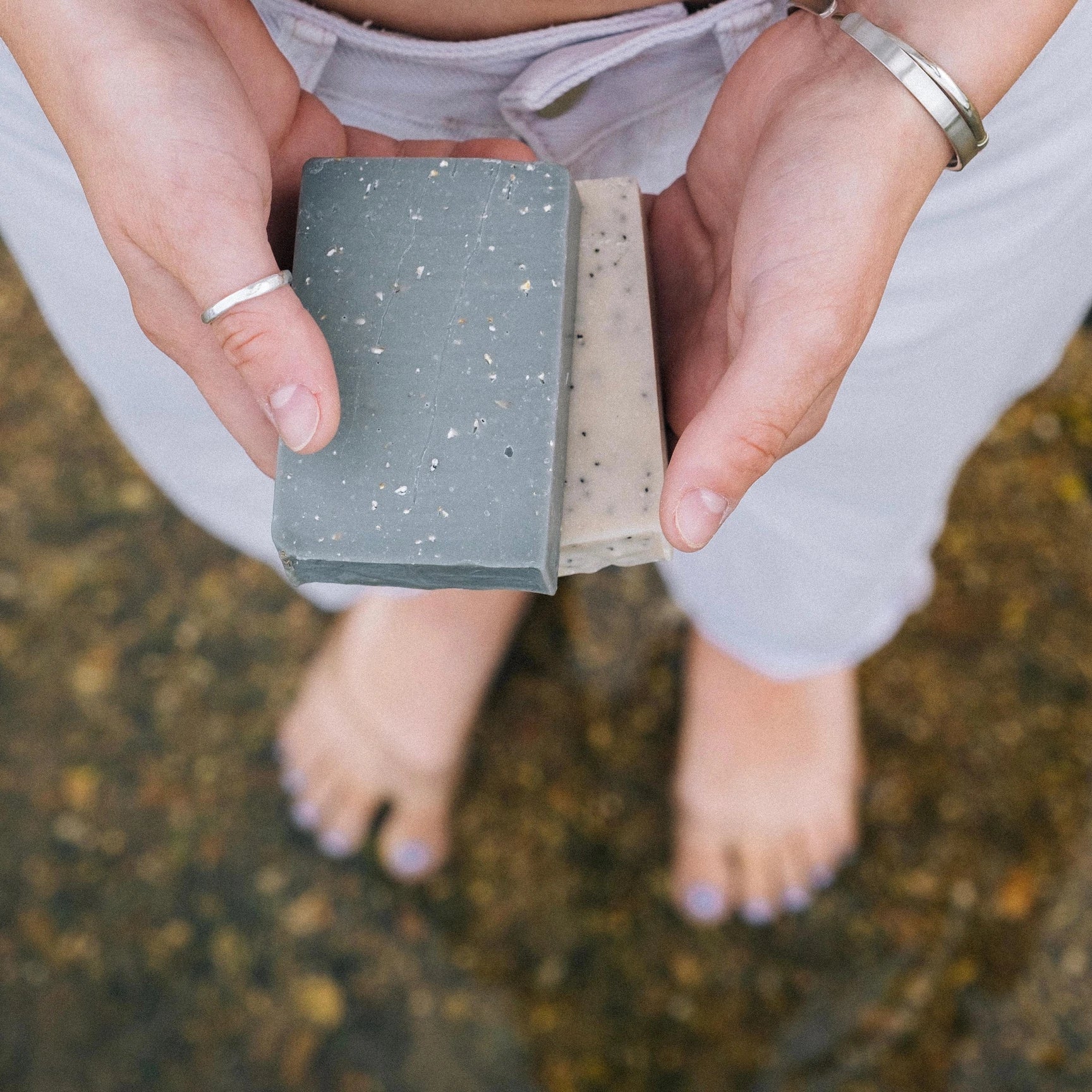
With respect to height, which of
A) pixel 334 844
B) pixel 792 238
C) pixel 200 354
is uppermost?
pixel 792 238

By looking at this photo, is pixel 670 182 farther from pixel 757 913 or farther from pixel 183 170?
pixel 757 913

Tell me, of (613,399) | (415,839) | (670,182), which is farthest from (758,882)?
(670,182)

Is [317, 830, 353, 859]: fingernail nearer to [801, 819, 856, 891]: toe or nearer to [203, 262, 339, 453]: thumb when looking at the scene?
[801, 819, 856, 891]: toe

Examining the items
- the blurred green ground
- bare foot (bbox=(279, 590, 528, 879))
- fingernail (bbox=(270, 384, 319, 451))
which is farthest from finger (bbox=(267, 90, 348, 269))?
the blurred green ground

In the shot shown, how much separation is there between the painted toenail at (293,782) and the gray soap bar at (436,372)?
1211 millimetres

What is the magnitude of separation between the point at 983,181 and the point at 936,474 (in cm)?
57

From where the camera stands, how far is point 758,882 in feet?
7.08

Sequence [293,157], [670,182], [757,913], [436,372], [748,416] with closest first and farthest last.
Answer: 1. [748,416]
2. [436,372]
3. [293,157]
4. [670,182]
5. [757,913]

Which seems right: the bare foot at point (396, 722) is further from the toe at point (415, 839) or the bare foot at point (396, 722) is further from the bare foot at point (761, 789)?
the bare foot at point (761, 789)

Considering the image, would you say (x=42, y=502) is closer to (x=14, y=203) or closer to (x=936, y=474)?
(x=14, y=203)

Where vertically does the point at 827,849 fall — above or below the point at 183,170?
below

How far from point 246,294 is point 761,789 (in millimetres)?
1677

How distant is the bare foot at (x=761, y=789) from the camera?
216 centimetres

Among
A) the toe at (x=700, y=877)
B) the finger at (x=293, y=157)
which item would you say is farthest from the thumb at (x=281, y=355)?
the toe at (x=700, y=877)
